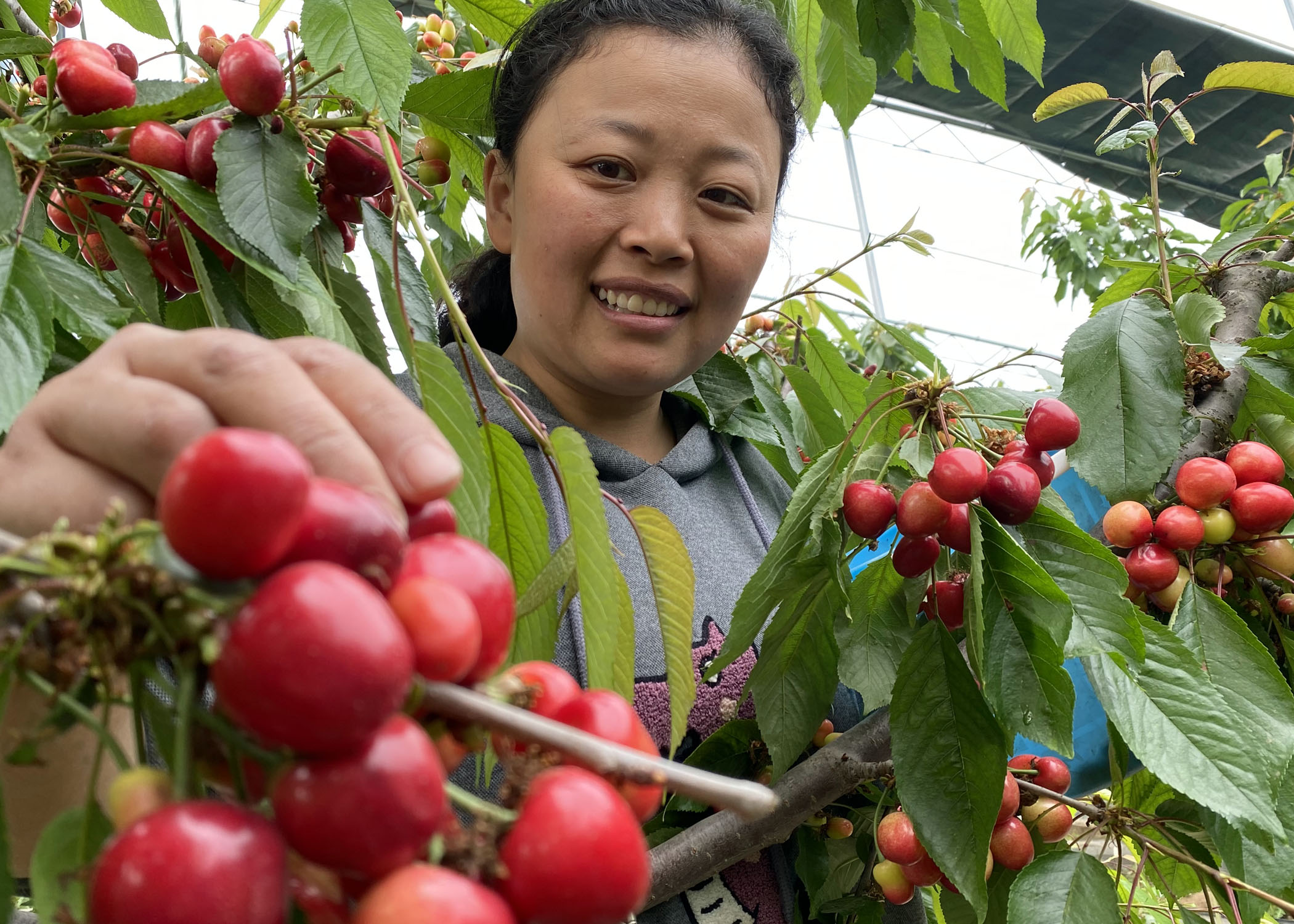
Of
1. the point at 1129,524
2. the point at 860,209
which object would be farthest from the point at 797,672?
the point at 860,209

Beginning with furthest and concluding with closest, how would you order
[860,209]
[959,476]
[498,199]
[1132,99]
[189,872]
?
[860,209]
[1132,99]
[498,199]
[959,476]
[189,872]

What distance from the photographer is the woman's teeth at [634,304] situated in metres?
0.89

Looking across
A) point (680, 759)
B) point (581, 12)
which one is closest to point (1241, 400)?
point (680, 759)

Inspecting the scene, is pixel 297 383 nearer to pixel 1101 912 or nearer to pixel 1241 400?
pixel 1101 912

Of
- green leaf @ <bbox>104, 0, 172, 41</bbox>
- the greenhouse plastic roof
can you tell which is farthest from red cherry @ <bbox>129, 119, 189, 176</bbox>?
the greenhouse plastic roof

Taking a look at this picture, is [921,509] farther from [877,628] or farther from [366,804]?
[366,804]

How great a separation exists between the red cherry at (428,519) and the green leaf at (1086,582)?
18.5 inches

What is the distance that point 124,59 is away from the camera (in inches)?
29.8

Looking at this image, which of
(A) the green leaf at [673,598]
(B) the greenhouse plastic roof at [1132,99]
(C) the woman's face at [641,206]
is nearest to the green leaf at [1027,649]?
(A) the green leaf at [673,598]

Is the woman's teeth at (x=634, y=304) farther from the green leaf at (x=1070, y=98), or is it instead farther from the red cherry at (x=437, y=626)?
the red cherry at (x=437, y=626)

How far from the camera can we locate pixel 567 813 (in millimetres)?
231

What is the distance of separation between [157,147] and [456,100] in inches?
11.0

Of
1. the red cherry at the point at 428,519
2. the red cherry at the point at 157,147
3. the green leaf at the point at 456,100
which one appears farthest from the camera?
the green leaf at the point at 456,100

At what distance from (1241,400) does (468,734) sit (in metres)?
0.89
